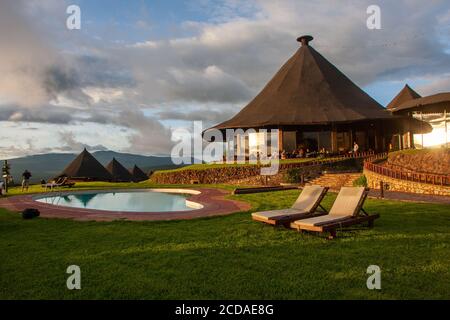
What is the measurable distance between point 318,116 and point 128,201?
61.0 feet

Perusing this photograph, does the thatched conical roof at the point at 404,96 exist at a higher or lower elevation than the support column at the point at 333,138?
higher

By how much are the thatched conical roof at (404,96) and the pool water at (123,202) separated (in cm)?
3510

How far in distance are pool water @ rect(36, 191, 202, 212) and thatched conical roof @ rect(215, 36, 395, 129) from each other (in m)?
13.6

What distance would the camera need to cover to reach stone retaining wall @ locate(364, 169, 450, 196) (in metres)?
15.6

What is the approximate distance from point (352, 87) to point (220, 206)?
30407mm

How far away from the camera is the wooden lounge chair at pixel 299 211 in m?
8.75

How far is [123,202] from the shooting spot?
20.0 metres

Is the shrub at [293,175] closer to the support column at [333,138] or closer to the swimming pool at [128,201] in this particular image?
the swimming pool at [128,201]

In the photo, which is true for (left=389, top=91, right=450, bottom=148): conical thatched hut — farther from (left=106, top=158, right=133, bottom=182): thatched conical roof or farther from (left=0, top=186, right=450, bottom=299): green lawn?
(left=106, top=158, right=133, bottom=182): thatched conical roof

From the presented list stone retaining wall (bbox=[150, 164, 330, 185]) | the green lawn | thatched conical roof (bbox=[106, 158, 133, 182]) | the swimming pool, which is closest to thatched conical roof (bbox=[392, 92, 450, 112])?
stone retaining wall (bbox=[150, 164, 330, 185])

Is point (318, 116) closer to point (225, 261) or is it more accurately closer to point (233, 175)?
point (233, 175)

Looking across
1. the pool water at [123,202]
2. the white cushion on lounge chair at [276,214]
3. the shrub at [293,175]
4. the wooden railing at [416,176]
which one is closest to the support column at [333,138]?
the shrub at [293,175]

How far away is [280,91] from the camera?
37781 millimetres

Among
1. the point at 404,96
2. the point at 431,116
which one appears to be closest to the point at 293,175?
the point at 431,116
